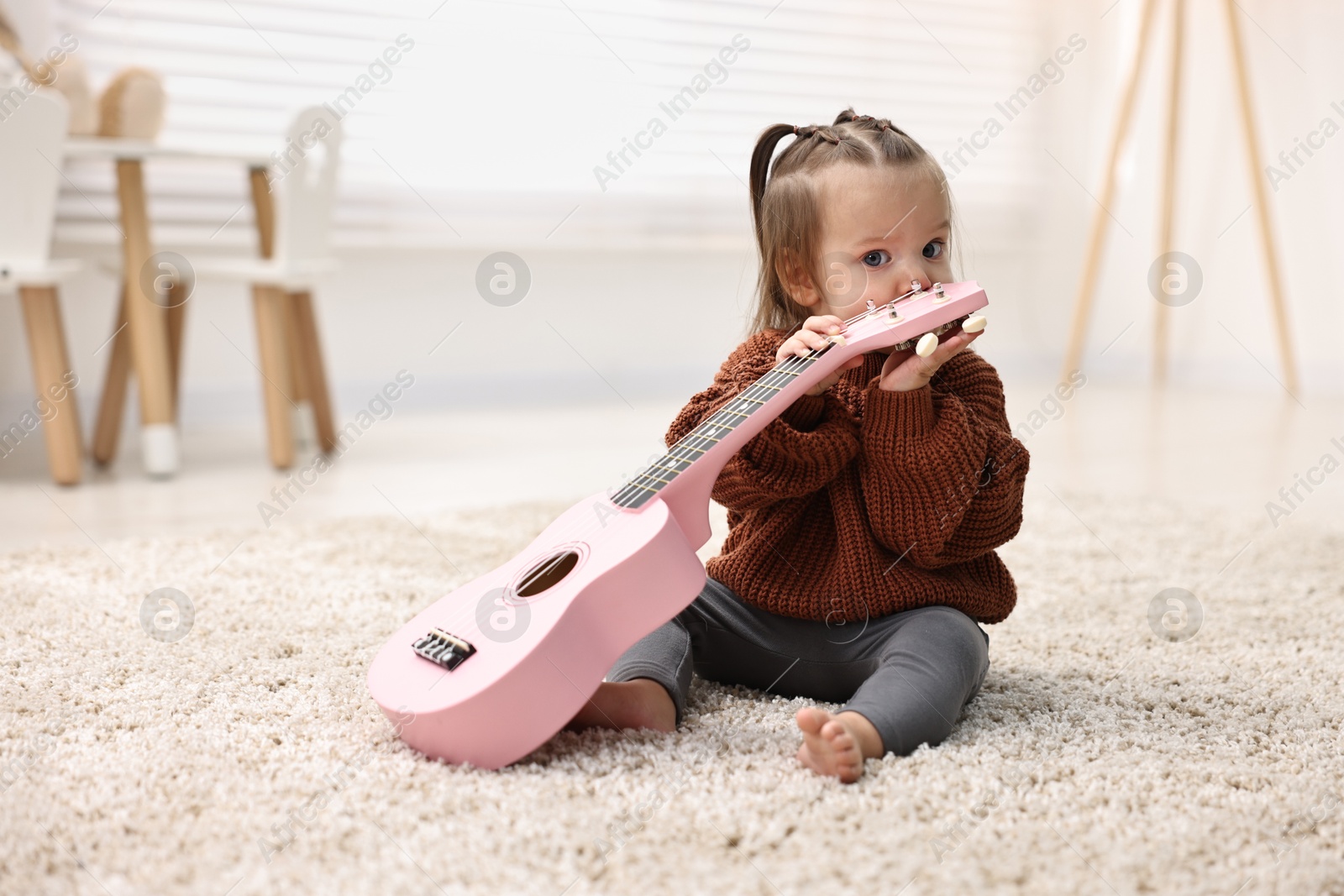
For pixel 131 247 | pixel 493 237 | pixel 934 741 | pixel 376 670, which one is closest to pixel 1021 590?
pixel 934 741

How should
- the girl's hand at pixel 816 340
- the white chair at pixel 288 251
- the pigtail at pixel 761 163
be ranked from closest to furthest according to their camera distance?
the girl's hand at pixel 816 340 → the pigtail at pixel 761 163 → the white chair at pixel 288 251

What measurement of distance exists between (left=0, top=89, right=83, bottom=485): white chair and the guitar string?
4.19ft

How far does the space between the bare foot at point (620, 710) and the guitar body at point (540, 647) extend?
56mm

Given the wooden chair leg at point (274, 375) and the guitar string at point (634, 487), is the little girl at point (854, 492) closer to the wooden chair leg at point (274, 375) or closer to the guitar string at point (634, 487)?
the guitar string at point (634, 487)

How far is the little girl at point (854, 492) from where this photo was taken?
0.80 metres

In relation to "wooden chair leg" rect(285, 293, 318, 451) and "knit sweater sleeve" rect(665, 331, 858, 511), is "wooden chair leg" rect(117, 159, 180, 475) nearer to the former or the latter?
"wooden chair leg" rect(285, 293, 318, 451)

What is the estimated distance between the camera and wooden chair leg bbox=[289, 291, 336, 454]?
2.17m

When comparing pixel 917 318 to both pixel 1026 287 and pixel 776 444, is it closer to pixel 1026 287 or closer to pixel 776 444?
pixel 776 444

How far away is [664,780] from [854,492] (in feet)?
0.92

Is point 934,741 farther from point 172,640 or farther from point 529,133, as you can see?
point 529,133

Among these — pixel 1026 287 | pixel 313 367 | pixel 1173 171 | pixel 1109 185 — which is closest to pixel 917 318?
pixel 313 367

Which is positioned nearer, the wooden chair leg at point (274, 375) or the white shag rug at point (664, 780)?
the white shag rug at point (664, 780)

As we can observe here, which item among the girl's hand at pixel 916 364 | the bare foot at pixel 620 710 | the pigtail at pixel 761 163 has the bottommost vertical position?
the bare foot at pixel 620 710

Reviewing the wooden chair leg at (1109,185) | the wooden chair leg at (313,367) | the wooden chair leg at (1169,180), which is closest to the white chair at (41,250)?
the wooden chair leg at (313,367)
